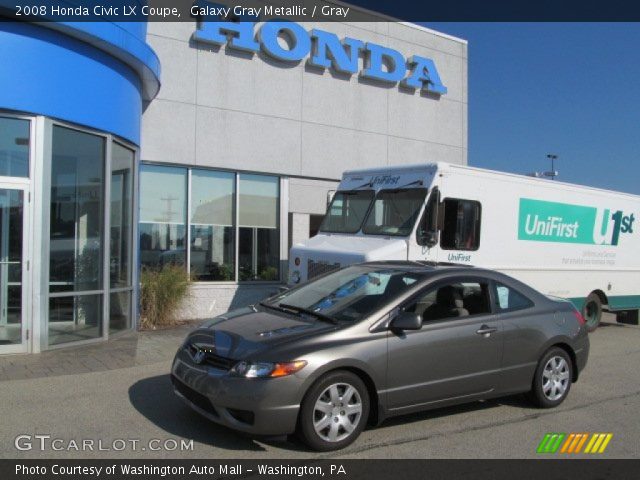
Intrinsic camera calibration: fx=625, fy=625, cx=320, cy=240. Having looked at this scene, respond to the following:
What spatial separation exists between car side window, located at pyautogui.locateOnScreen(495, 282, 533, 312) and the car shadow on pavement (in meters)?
2.92

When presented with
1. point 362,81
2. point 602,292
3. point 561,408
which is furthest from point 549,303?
point 362,81

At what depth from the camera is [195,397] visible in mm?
5230

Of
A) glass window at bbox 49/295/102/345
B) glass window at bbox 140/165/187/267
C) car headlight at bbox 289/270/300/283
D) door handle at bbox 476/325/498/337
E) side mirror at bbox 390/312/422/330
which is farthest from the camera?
glass window at bbox 140/165/187/267

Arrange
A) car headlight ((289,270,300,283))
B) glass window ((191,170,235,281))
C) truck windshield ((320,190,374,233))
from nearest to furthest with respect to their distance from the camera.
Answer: car headlight ((289,270,300,283)) → truck windshield ((320,190,374,233)) → glass window ((191,170,235,281))

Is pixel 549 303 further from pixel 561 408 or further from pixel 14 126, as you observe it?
pixel 14 126

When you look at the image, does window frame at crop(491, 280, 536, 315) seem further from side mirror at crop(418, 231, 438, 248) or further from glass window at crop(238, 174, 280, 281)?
glass window at crop(238, 174, 280, 281)

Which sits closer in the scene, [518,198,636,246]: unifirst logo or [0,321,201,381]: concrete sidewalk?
[0,321,201,381]: concrete sidewalk

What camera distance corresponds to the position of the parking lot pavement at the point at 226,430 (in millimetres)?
5078

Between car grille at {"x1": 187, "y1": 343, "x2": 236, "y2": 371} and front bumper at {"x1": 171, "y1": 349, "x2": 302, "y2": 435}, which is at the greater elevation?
car grille at {"x1": 187, "y1": 343, "x2": 236, "y2": 371}

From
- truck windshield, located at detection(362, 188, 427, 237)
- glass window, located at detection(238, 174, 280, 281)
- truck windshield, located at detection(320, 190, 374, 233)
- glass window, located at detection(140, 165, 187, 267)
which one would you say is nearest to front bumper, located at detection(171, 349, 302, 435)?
truck windshield, located at detection(362, 188, 427, 237)

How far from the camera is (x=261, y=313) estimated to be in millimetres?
6094

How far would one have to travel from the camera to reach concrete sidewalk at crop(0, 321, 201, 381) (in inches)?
301
